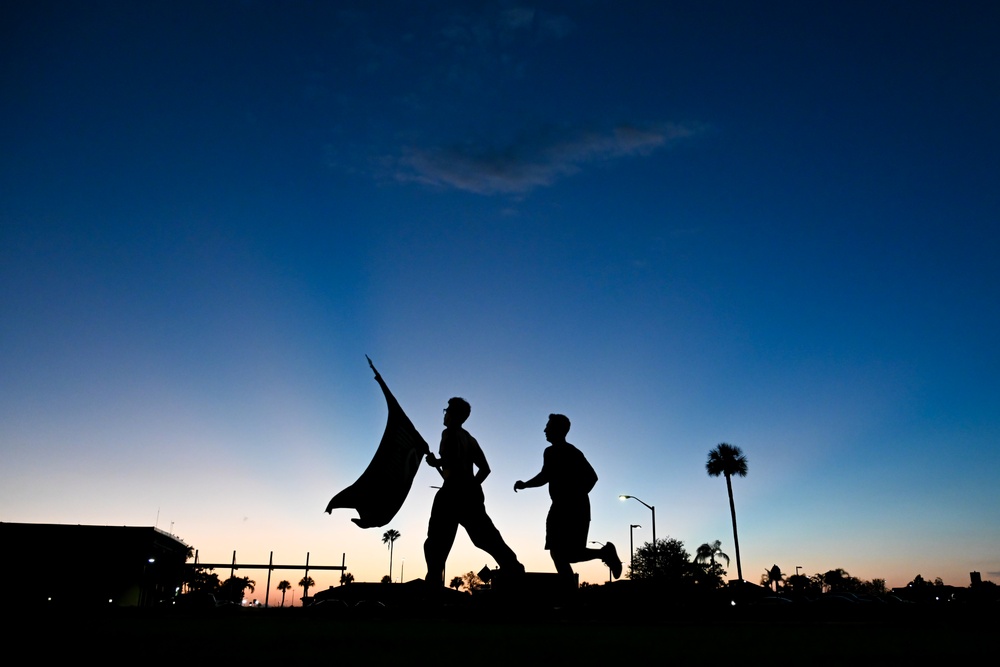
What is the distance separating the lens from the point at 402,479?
853cm

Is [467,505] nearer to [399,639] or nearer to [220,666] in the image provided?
[399,639]

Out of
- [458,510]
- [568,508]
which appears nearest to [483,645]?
[458,510]

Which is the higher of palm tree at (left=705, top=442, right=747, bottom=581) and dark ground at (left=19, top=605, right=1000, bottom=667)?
palm tree at (left=705, top=442, right=747, bottom=581)

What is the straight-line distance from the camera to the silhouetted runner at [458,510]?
8250 millimetres

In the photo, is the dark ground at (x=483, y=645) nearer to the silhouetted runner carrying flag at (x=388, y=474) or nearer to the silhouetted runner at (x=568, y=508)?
the silhouetted runner at (x=568, y=508)

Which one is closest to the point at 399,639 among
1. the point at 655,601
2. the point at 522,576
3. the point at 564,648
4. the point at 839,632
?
the point at 564,648

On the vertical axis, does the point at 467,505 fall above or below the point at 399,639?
above

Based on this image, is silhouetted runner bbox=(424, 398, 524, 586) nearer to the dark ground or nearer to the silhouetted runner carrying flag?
the silhouetted runner carrying flag

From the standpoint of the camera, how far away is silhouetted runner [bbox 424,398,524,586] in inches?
325

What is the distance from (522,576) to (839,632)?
4127 millimetres

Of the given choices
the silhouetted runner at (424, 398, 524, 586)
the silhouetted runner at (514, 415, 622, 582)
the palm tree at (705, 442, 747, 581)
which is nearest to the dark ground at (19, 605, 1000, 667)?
the silhouetted runner at (514, 415, 622, 582)

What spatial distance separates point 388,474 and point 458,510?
3.29ft

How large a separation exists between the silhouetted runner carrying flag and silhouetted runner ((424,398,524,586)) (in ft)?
0.97

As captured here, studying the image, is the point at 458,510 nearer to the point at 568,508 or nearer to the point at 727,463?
the point at 568,508
